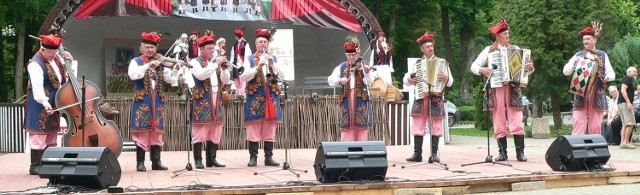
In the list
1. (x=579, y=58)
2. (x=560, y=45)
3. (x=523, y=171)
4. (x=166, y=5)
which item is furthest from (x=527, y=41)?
(x=523, y=171)

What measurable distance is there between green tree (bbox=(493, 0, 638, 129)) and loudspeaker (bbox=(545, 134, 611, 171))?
12900 mm

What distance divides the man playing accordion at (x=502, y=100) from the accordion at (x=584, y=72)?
76cm

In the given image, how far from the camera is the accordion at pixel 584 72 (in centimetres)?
1066

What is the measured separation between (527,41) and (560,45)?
2.50 feet

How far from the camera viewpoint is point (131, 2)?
17797 millimetres

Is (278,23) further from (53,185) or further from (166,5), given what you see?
(53,185)

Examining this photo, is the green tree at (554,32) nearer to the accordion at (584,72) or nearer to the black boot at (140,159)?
the accordion at (584,72)

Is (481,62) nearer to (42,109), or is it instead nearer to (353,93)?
(353,93)

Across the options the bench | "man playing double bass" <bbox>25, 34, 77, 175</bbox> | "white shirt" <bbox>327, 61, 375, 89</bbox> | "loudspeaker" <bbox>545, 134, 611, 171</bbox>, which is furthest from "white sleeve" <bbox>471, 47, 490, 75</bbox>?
the bench

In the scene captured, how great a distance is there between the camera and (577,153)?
877 centimetres

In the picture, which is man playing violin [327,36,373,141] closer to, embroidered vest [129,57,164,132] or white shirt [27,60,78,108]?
embroidered vest [129,57,164,132]

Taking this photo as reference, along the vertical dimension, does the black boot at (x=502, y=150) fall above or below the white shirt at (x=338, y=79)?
below

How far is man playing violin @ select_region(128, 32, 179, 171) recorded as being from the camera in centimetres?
918

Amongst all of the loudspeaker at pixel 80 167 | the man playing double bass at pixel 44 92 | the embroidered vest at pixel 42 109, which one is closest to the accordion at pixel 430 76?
the man playing double bass at pixel 44 92
